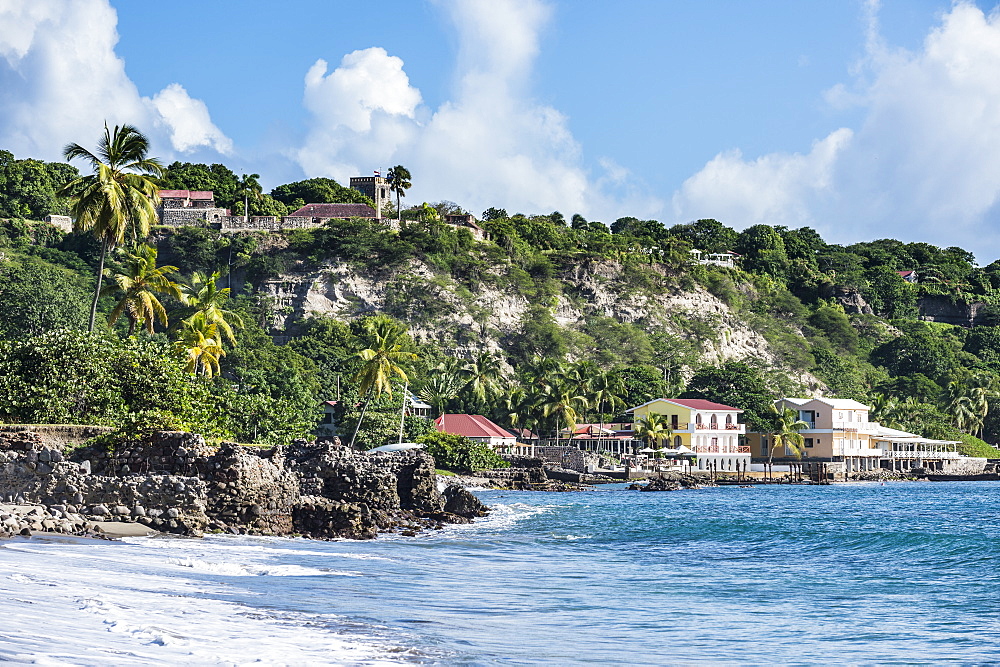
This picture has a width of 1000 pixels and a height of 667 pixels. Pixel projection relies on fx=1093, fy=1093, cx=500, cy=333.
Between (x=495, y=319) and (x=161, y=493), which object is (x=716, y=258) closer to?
(x=495, y=319)

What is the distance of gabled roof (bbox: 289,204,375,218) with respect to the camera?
118 metres

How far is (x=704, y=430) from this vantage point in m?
90.6

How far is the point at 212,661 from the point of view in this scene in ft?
33.7

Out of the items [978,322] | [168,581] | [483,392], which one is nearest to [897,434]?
[483,392]

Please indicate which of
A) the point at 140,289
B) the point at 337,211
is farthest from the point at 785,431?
the point at 140,289

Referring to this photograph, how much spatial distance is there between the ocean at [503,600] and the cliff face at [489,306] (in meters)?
78.0

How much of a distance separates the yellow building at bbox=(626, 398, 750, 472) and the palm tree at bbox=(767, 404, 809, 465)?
3165 millimetres

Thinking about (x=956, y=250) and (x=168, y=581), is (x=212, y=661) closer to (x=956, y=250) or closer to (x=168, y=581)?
(x=168, y=581)

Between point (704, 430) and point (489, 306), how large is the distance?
101ft

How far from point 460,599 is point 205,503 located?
395 inches

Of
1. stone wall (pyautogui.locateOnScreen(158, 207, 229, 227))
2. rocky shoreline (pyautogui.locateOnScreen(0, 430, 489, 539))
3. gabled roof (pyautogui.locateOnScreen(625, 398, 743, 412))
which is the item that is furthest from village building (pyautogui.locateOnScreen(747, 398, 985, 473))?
rocky shoreline (pyautogui.locateOnScreen(0, 430, 489, 539))

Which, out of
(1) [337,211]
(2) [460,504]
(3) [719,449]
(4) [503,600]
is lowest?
(4) [503,600]

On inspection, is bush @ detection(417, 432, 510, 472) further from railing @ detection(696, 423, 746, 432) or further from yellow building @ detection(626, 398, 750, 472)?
railing @ detection(696, 423, 746, 432)

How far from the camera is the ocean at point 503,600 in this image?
38.4 ft
